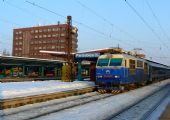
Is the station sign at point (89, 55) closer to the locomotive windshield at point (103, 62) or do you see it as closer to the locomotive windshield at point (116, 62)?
the locomotive windshield at point (103, 62)

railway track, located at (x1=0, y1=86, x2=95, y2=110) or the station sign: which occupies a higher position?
the station sign

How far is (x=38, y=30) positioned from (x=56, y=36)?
10.4 metres

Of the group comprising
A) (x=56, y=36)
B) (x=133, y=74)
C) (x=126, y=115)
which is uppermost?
(x=56, y=36)

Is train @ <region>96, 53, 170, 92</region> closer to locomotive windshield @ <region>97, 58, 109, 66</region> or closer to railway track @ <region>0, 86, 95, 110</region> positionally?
locomotive windshield @ <region>97, 58, 109, 66</region>

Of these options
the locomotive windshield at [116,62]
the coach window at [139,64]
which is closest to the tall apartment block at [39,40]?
the coach window at [139,64]

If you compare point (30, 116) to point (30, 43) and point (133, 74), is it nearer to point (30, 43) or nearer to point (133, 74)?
point (133, 74)

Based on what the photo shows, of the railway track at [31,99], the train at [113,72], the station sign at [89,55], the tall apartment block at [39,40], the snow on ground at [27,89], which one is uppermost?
the tall apartment block at [39,40]

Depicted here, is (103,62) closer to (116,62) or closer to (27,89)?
(116,62)

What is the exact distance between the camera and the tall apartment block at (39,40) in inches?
5453

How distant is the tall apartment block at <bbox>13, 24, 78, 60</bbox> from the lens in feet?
454

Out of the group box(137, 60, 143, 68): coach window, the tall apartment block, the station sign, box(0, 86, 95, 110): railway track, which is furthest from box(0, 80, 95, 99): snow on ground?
the tall apartment block

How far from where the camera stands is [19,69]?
269 feet

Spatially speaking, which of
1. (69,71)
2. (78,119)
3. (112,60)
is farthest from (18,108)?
(69,71)

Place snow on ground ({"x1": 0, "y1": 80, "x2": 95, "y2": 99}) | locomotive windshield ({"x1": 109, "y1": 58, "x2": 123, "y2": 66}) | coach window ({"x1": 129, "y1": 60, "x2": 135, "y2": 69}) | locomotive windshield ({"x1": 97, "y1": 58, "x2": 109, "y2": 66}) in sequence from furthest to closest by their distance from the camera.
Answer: coach window ({"x1": 129, "y1": 60, "x2": 135, "y2": 69}), locomotive windshield ({"x1": 97, "y1": 58, "x2": 109, "y2": 66}), locomotive windshield ({"x1": 109, "y1": 58, "x2": 123, "y2": 66}), snow on ground ({"x1": 0, "y1": 80, "x2": 95, "y2": 99})
